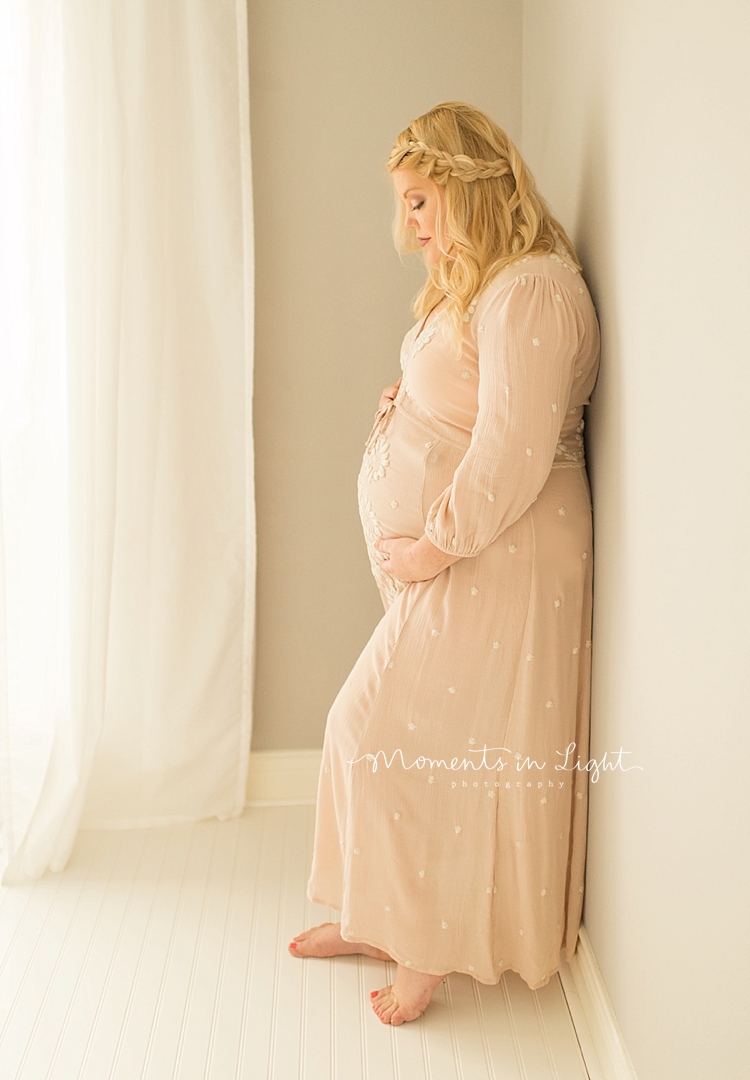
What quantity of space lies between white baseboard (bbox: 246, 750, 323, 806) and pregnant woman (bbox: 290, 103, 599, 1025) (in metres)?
0.77

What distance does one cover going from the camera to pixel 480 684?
1.62m

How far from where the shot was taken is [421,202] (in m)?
1.67

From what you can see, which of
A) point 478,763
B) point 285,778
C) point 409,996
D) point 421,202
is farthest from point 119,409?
point 409,996

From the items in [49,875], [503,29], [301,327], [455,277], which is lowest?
[49,875]

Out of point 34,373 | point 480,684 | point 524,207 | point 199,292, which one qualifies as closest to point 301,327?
point 199,292

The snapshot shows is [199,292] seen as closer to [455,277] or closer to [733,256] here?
[455,277]

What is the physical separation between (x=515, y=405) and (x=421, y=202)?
1.48 feet

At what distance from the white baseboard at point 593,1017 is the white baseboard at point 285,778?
87 centimetres

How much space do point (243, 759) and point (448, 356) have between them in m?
1.22

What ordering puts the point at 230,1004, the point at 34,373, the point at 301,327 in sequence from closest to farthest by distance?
the point at 230,1004 → the point at 34,373 → the point at 301,327

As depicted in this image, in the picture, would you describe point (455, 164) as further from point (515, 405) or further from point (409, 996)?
point (409, 996)

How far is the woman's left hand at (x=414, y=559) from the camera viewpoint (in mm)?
1597

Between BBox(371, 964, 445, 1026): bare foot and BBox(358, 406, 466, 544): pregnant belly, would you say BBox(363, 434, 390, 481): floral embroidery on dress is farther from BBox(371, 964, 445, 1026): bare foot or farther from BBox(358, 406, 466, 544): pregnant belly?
BBox(371, 964, 445, 1026): bare foot

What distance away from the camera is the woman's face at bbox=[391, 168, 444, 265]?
1.65 meters
